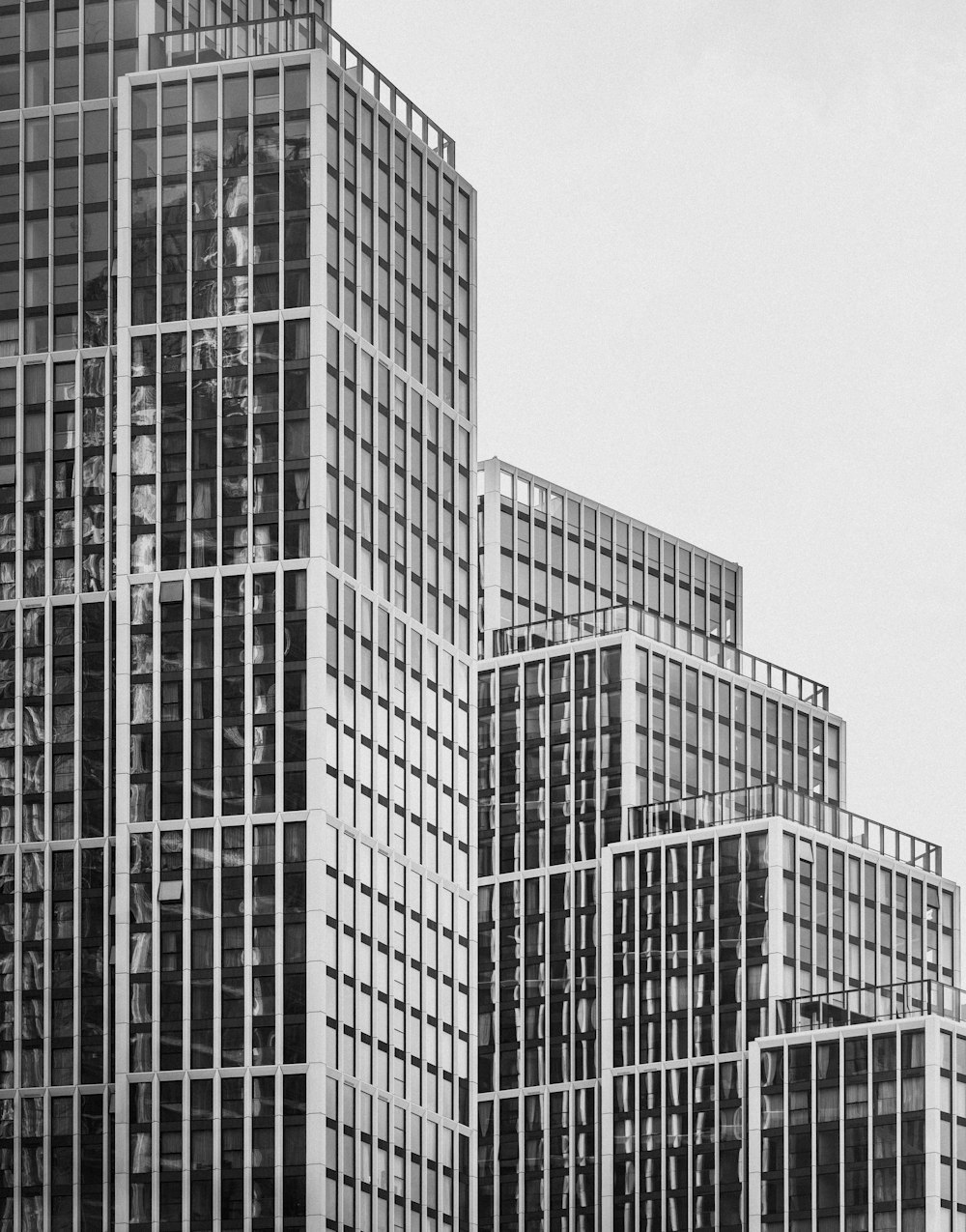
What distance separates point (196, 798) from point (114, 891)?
7996 mm

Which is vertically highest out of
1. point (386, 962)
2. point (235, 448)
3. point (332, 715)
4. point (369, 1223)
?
point (235, 448)

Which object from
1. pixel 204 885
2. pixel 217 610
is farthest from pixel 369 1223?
pixel 217 610

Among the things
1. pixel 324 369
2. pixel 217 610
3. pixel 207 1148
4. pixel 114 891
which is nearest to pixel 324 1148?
pixel 207 1148

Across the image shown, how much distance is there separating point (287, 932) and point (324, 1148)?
13.0m

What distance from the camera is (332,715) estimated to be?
642 feet

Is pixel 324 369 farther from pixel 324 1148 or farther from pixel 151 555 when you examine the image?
pixel 324 1148

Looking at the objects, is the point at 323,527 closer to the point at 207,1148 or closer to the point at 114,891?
the point at 114,891

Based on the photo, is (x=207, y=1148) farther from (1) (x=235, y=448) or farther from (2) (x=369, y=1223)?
(1) (x=235, y=448)

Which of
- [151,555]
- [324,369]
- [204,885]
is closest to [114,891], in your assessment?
[204,885]

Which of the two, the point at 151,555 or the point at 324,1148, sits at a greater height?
the point at 151,555

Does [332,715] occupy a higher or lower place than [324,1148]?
higher

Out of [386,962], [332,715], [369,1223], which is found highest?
[332,715]

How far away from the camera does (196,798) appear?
194 metres

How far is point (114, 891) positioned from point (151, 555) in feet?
68.5
